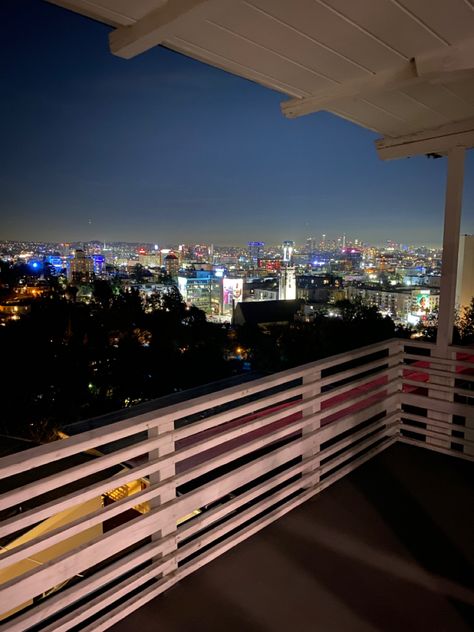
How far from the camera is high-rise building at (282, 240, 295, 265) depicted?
7994 cm

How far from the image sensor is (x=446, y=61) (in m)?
1.85

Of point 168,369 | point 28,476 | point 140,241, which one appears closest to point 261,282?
point 140,241

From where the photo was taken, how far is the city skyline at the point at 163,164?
3278cm

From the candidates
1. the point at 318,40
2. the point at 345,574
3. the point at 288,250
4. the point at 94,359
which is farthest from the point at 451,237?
the point at 288,250

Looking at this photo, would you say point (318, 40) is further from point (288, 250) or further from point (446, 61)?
point (288, 250)

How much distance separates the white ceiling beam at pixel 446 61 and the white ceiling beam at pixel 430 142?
114cm

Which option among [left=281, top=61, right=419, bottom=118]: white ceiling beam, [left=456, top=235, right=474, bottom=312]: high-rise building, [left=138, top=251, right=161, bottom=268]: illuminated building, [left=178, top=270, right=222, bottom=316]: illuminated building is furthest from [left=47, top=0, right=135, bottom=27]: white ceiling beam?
[left=138, top=251, right=161, bottom=268]: illuminated building

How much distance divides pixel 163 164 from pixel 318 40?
8265 centimetres

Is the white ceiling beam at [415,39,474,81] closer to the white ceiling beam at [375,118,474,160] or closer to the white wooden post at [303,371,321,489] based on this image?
the white ceiling beam at [375,118,474,160]

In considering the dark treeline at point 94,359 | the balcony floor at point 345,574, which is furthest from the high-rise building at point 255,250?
the balcony floor at point 345,574

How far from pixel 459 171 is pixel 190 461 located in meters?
2.87

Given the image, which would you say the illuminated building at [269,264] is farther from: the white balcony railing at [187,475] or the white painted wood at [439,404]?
the white balcony railing at [187,475]

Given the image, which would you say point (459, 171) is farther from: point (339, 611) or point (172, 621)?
point (172, 621)

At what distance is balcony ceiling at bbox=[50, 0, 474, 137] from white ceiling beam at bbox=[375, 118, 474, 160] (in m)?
0.47
